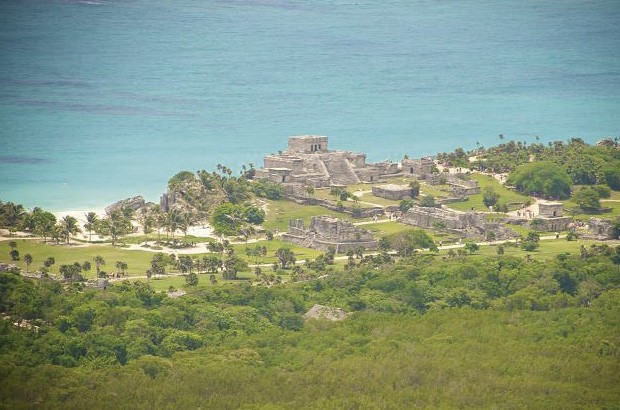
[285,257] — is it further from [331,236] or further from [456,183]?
[456,183]

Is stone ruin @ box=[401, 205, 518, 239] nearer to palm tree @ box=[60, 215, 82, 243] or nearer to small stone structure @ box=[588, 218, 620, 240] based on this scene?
small stone structure @ box=[588, 218, 620, 240]

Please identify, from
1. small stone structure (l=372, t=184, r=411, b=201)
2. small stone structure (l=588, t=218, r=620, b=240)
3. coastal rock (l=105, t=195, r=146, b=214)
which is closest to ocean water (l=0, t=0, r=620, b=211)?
coastal rock (l=105, t=195, r=146, b=214)

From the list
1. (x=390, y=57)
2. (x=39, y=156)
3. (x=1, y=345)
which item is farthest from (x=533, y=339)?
(x=390, y=57)

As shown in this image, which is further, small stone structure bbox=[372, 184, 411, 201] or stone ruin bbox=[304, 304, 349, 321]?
small stone structure bbox=[372, 184, 411, 201]

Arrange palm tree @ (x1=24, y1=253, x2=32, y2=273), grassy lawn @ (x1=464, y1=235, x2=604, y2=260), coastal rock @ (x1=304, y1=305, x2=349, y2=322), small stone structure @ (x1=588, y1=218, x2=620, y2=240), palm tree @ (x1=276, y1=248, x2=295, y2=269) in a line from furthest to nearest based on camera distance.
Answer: small stone structure @ (x1=588, y1=218, x2=620, y2=240), grassy lawn @ (x1=464, y1=235, x2=604, y2=260), palm tree @ (x1=276, y1=248, x2=295, y2=269), palm tree @ (x1=24, y1=253, x2=32, y2=273), coastal rock @ (x1=304, y1=305, x2=349, y2=322)

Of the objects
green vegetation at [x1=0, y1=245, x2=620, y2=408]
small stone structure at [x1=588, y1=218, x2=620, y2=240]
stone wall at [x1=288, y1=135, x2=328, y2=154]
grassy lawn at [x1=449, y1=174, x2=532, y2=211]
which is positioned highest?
stone wall at [x1=288, y1=135, x2=328, y2=154]

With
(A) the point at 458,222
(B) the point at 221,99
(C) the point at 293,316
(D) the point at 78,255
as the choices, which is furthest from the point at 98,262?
(B) the point at 221,99

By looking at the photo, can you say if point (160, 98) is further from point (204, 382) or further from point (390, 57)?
point (204, 382)
